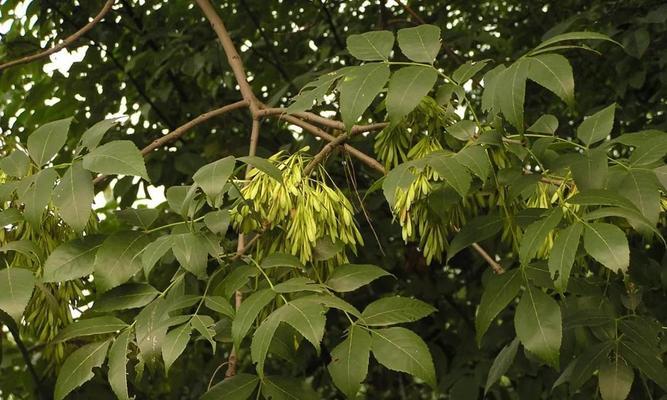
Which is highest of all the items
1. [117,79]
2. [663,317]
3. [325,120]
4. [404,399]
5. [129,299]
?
[325,120]

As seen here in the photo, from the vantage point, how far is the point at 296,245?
50.8 inches

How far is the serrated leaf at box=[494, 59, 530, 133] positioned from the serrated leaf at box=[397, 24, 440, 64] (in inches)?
5.0

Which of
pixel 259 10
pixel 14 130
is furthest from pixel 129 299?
pixel 259 10

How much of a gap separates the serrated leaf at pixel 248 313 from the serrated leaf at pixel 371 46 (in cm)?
38

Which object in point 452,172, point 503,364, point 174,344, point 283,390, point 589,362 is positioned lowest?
point 503,364

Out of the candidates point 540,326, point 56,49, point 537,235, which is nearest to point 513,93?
point 537,235

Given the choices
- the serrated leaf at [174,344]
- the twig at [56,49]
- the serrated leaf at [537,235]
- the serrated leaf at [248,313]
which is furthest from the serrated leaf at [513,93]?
the twig at [56,49]

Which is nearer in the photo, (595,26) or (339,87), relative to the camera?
(339,87)

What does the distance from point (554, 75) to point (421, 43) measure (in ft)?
0.74

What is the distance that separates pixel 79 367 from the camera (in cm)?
126

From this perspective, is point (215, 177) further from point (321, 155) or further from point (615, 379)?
point (615, 379)

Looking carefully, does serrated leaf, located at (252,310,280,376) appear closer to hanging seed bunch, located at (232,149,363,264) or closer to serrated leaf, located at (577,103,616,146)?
hanging seed bunch, located at (232,149,363,264)

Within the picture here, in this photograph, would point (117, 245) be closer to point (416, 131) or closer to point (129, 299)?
point (129, 299)

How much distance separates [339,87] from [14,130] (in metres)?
1.36
